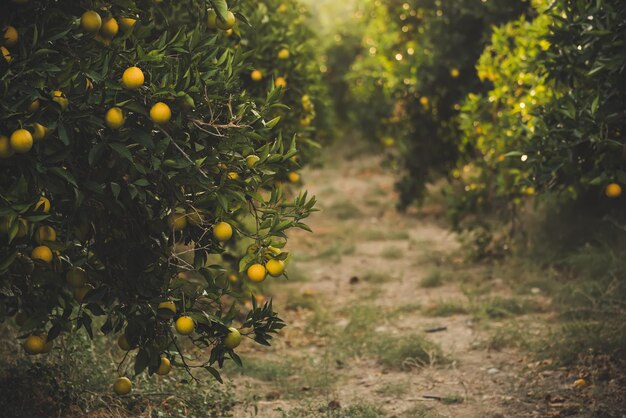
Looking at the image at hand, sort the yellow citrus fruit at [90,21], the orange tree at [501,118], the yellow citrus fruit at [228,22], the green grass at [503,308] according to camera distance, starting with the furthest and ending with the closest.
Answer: the orange tree at [501,118], the green grass at [503,308], the yellow citrus fruit at [228,22], the yellow citrus fruit at [90,21]

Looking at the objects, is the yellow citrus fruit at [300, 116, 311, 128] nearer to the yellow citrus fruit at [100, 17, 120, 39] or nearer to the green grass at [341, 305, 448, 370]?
the green grass at [341, 305, 448, 370]

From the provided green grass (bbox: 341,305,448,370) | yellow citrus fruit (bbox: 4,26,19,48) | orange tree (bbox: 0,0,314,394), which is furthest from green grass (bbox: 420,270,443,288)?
yellow citrus fruit (bbox: 4,26,19,48)

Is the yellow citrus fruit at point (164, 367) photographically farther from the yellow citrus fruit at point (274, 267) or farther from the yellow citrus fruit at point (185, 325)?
the yellow citrus fruit at point (274, 267)

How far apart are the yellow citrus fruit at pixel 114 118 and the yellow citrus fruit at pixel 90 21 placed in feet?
1.22

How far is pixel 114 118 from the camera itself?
2.85 metres

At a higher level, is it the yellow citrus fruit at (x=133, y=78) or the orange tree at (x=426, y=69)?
the orange tree at (x=426, y=69)

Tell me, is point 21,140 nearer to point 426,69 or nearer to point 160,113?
point 160,113

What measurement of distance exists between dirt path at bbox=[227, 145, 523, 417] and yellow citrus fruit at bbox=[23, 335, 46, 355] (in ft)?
4.64

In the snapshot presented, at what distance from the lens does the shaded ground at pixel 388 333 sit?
4.60m

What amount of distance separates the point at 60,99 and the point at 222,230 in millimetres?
802

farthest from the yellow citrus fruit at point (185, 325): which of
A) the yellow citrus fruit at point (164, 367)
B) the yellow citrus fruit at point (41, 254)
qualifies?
the yellow citrus fruit at point (41, 254)

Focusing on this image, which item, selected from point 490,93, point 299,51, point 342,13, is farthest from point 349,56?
point 299,51

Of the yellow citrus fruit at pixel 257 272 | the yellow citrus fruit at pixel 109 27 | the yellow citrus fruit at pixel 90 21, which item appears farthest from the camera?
the yellow citrus fruit at pixel 257 272

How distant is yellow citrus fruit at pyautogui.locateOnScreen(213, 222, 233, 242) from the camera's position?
3135mm
